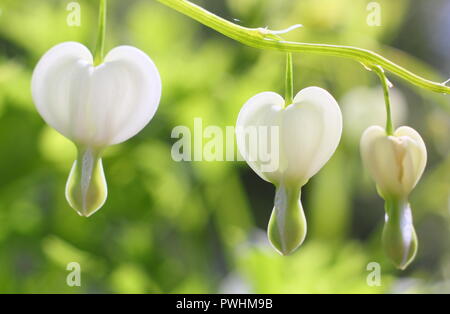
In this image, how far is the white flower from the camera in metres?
0.64

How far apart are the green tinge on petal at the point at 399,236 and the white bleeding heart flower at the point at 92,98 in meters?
0.24

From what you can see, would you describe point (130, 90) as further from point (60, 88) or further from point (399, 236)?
point (399, 236)

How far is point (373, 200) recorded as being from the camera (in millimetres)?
2725

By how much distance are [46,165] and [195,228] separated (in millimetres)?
296

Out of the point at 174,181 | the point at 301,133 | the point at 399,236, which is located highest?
the point at 174,181

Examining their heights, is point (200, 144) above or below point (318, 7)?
below

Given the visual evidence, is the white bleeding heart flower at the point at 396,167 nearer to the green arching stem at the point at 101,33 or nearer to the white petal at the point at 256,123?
the white petal at the point at 256,123

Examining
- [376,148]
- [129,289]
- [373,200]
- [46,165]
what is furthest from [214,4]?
[376,148]

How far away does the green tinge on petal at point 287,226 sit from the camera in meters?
0.58

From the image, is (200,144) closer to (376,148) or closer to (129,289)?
(129,289)

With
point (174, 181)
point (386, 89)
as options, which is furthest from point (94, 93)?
→ point (174, 181)

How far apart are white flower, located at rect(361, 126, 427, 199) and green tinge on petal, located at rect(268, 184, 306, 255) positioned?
0.09 m

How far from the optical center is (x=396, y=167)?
647 mm

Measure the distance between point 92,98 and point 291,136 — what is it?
0.19 metres
